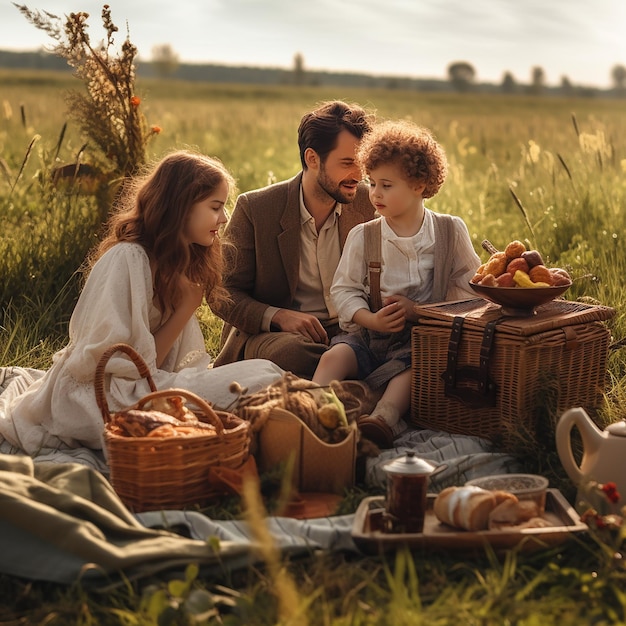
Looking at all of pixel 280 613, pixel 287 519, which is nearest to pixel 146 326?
pixel 287 519

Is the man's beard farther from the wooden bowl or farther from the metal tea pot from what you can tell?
the metal tea pot

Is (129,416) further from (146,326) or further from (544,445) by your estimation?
(544,445)

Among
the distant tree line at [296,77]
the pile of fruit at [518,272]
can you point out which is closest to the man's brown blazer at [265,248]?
the pile of fruit at [518,272]

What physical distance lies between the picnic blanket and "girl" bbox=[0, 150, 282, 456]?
72 cm

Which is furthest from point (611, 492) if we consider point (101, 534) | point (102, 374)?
point (102, 374)

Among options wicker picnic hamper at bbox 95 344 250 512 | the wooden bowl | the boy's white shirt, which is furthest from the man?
wicker picnic hamper at bbox 95 344 250 512

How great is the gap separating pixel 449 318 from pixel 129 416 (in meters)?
1.60

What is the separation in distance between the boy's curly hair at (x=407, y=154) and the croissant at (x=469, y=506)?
1.98 metres

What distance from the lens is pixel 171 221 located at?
4605 mm

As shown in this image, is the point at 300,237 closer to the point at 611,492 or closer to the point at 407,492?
the point at 407,492

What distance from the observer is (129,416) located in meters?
3.81

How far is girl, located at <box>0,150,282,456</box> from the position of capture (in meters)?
4.41

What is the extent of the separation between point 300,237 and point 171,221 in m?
1.08

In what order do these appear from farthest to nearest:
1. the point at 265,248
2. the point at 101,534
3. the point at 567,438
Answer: the point at 265,248
the point at 567,438
the point at 101,534
